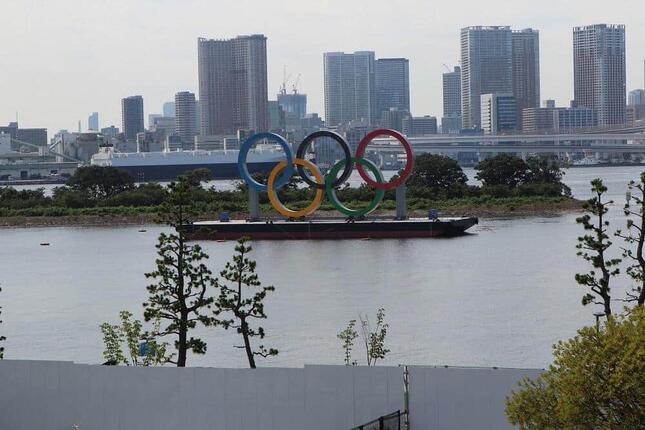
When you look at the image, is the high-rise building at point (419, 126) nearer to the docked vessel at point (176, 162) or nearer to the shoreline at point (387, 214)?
the docked vessel at point (176, 162)

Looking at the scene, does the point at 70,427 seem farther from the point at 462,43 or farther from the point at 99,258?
the point at 462,43

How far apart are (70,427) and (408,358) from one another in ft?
17.2

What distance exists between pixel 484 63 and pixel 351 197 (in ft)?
354

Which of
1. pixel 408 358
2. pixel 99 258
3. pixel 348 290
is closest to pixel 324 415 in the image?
pixel 408 358

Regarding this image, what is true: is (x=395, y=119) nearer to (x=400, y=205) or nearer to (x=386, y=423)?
(x=400, y=205)

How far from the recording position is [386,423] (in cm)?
612

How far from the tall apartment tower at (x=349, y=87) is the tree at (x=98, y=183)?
102050mm

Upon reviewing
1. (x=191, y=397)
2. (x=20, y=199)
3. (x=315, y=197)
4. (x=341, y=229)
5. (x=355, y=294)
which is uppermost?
(x=315, y=197)

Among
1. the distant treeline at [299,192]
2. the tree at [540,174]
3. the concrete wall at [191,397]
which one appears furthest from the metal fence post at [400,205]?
the concrete wall at [191,397]

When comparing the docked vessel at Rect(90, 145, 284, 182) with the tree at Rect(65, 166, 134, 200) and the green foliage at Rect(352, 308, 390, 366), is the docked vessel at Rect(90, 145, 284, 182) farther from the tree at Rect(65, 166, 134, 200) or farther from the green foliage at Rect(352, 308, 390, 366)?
the green foliage at Rect(352, 308, 390, 366)

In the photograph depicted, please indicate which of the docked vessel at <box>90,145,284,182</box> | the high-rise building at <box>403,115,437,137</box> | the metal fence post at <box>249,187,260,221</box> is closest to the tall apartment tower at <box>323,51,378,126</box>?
the high-rise building at <box>403,115,437,137</box>

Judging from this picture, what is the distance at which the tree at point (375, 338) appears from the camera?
9.61 meters

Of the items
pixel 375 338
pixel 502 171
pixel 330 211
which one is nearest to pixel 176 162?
pixel 502 171

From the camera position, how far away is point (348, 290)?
17.6m
